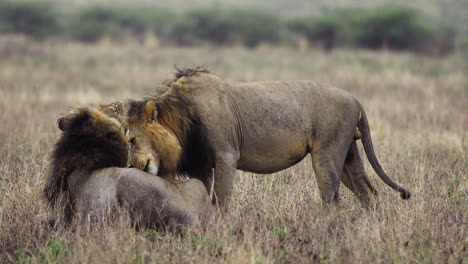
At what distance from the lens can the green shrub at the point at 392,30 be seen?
1446 inches

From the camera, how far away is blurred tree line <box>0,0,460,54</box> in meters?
36.1

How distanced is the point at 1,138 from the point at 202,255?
19.2 ft

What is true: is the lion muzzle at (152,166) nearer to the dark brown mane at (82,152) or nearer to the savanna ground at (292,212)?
the dark brown mane at (82,152)

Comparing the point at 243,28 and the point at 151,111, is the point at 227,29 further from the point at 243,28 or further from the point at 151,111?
the point at 151,111

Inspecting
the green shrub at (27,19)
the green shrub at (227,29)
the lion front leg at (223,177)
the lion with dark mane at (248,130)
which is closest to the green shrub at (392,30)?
the green shrub at (227,29)

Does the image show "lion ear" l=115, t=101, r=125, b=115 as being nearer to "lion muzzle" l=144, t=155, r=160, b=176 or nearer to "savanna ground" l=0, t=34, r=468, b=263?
A: "lion muzzle" l=144, t=155, r=160, b=176

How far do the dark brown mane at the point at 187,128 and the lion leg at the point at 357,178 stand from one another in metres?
1.67

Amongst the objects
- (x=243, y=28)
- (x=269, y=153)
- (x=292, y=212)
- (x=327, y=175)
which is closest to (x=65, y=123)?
(x=269, y=153)

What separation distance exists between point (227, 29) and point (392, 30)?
9.20 m

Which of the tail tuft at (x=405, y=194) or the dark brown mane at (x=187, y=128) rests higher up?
the dark brown mane at (x=187, y=128)

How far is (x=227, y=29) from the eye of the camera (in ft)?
128

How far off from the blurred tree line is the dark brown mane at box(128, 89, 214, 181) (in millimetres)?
28653

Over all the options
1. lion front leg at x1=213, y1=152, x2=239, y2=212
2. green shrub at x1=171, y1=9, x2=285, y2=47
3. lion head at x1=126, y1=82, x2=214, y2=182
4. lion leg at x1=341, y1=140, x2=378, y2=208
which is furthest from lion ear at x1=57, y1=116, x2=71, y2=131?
green shrub at x1=171, y1=9, x2=285, y2=47

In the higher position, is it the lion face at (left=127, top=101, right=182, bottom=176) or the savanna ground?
the lion face at (left=127, top=101, right=182, bottom=176)
